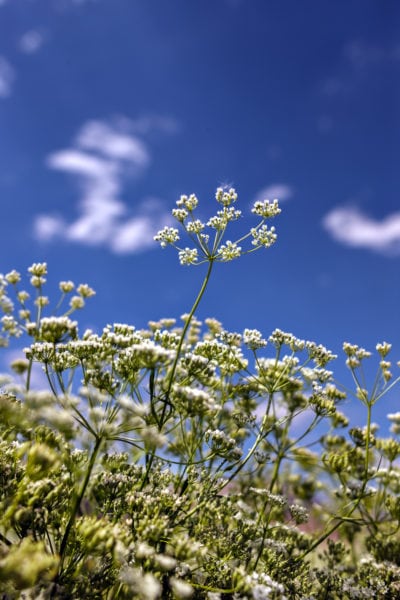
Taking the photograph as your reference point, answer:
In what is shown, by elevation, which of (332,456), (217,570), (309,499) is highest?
(309,499)

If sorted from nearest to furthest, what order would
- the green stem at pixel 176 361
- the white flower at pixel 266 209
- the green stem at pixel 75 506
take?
the green stem at pixel 75 506
the green stem at pixel 176 361
the white flower at pixel 266 209

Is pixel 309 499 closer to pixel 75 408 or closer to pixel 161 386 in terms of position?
pixel 161 386

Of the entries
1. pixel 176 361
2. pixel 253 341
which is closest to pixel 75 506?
pixel 176 361

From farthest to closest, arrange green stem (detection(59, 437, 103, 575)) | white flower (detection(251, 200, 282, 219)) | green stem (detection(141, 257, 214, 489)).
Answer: white flower (detection(251, 200, 282, 219)) < green stem (detection(141, 257, 214, 489)) < green stem (detection(59, 437, 103, 575))

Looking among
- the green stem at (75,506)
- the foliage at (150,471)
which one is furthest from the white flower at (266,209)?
the green stem at (75,506)

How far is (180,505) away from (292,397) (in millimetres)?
4973

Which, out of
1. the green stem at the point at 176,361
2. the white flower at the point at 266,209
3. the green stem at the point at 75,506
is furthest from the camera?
the white flower at the point at 266,209

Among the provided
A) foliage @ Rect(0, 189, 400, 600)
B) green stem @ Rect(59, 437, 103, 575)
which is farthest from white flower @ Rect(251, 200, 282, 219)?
green stem @ Rect(59, 437, 103, 575)

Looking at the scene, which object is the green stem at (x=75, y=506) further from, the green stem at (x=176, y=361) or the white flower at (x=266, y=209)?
the white flower at (x=266, y=209)

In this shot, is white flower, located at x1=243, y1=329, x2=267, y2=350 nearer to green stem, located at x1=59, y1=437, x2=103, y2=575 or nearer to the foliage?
the foliage

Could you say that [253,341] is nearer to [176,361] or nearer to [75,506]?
[176,361]

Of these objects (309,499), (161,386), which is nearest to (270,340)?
(161,386)

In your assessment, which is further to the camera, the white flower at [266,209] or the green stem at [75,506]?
the white flower at [266,209]

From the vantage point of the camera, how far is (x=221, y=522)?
670 centimetres
